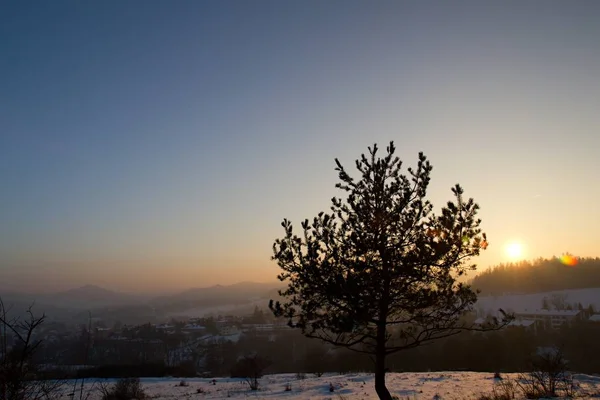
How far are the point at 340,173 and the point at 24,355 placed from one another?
793 cm

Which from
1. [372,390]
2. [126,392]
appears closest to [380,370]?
[372,390]

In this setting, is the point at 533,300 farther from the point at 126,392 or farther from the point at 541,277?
the point at 126,392

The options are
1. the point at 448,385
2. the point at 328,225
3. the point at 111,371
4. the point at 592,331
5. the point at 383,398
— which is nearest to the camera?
the point at 383,398

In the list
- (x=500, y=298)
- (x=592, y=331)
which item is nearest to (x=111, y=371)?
(x=592, y=331)

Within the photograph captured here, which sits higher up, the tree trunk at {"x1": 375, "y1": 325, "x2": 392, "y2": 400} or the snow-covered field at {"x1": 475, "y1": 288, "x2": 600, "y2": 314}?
the tree trunk at {"x1": 375, "y1": 325, "x2": 392, "y2": 400}

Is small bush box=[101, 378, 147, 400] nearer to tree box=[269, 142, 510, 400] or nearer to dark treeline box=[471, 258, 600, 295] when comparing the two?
tree box=[269, 142, 510, 400]

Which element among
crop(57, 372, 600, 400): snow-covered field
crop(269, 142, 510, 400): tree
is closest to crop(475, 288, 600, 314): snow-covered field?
crop(57, 372, 600, 400): snow-covered field

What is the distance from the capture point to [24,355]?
5000mm

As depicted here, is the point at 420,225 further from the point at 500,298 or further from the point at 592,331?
the point at 500,298

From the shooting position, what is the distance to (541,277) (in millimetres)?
160875

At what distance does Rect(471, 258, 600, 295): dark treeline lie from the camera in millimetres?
151125

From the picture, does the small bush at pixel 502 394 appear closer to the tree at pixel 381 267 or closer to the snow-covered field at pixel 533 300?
the tree at pixel 381 267

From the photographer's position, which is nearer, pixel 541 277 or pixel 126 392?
pixel 126 392

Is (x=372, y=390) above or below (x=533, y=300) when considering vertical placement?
above
